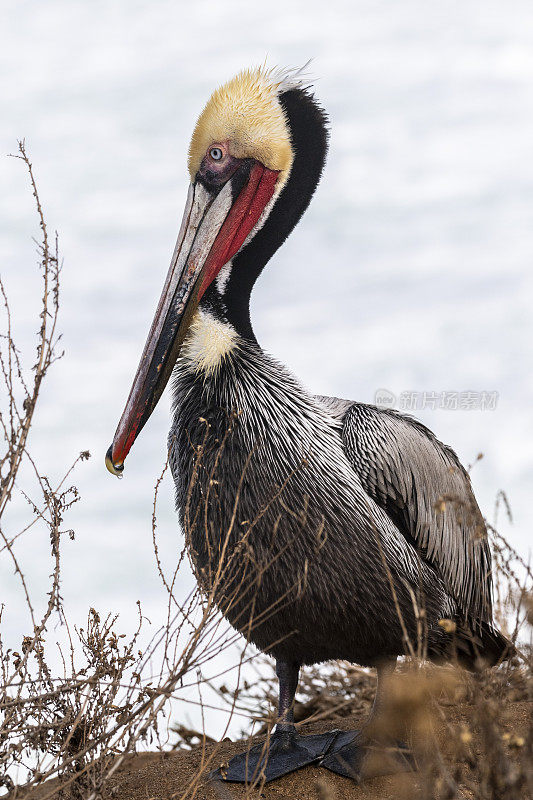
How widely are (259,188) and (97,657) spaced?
3.05m

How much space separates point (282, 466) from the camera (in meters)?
5.25

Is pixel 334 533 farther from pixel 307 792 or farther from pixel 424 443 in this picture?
pixel 307 792

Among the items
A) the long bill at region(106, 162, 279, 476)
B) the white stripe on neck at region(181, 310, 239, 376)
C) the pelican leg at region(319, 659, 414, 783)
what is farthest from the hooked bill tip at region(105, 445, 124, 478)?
the pelican leg at region(319, 659, 414, 783)

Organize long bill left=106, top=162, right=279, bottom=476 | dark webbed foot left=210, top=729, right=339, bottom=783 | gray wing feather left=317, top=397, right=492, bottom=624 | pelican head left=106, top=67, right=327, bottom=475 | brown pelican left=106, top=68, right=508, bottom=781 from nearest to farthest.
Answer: brown pelican left=106, top=68, right=508, bottom=781 < dark webbed foot left=210, top=729, right=339, bottom=783 < gray wing feather left=317, top=397, right=492, bottom=624 < long bill left=106, top=162, right=279, bottom=476 < pelican head left=106, top=67, right=327, bottom=475

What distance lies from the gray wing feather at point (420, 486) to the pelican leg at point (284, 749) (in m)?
1.13

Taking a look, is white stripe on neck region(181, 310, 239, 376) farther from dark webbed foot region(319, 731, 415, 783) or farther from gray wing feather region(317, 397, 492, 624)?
dark webbed foot region(319, 731, 415, 783)

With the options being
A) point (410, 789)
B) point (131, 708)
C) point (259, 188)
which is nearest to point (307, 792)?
point (131, 708)

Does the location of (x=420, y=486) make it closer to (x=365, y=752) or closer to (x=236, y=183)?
Result: (x=365, y=752)

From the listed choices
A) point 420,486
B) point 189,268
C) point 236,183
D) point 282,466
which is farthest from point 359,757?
point 236,183

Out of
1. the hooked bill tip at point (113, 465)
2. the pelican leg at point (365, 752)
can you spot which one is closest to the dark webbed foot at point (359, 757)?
the pelican leg at point (365, 752)

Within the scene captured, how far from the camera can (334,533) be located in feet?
16.9

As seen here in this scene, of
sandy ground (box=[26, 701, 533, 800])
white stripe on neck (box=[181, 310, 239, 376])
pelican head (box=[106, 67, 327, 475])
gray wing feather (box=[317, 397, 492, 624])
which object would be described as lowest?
sandy ground (box=[26, 701, 533, 800])

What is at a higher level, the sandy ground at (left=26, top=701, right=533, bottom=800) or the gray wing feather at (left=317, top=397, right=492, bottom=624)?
the gray wing feather at (left=317, top=397, right=492, bottom=624)

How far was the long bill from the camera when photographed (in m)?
5.61
